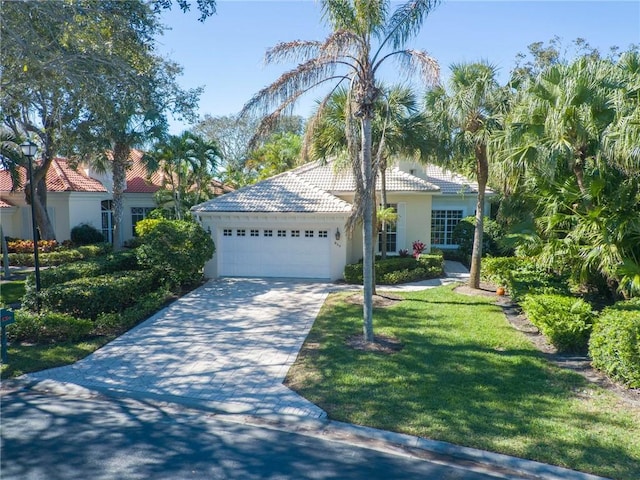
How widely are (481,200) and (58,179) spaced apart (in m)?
22.5

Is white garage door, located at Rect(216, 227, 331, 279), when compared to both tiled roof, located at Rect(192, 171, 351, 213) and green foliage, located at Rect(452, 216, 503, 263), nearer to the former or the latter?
tiled roof, located at Rect(192, 171, 351, 213)

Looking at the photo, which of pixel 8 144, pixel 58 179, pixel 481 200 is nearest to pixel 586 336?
pixel 481 200

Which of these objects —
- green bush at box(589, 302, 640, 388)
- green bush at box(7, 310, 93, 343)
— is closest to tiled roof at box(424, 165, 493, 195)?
green bush at box(589, 302, 640, 388)

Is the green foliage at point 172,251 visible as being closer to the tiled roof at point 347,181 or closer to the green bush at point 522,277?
the tiled roof at point 347,181

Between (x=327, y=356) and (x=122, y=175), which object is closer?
(x=327, y=356)

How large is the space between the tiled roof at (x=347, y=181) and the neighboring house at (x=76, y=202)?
922cm

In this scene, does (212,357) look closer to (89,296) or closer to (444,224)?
(89,296)

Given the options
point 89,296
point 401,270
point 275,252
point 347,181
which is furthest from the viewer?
point 347,181

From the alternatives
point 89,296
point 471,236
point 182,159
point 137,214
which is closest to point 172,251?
point 89,296

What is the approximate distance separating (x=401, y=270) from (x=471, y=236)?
22.0 feet

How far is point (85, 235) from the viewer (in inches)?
989

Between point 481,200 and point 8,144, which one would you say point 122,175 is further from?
point 481,200

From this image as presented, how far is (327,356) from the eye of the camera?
9016 mm

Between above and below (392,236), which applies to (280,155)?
above
